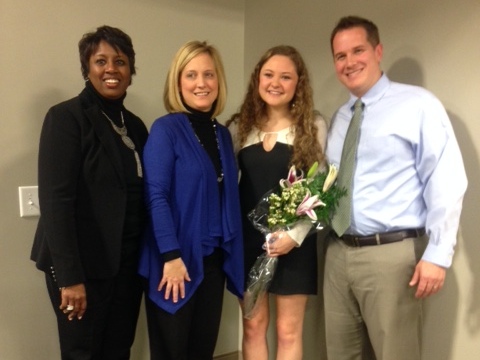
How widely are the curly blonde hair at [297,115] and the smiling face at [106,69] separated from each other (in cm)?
58

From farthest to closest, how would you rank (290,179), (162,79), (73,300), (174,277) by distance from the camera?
(162,79), (290,179), (174,277), (73,300)

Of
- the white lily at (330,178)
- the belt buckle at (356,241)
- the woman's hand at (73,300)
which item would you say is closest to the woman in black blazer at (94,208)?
the woman's hand at (73,300)

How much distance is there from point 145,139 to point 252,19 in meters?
1.34

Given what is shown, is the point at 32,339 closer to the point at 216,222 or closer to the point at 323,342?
the point at 216,222

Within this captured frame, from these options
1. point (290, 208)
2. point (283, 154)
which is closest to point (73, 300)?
point (290, 208)

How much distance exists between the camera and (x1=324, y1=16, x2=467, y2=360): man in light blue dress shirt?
5.07ft

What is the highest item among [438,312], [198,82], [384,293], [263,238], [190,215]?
[198,82]

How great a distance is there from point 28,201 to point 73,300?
739 millimetres

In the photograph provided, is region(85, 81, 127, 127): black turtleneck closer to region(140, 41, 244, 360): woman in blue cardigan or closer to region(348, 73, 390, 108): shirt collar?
region(140, 41, 244, 360): woman in blue cardigan

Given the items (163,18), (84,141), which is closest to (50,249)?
(84,141)

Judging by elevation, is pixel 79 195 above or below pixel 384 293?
above

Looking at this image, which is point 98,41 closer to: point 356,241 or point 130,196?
point 130,196

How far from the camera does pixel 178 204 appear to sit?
161cm

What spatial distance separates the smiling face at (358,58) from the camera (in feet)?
5.64
